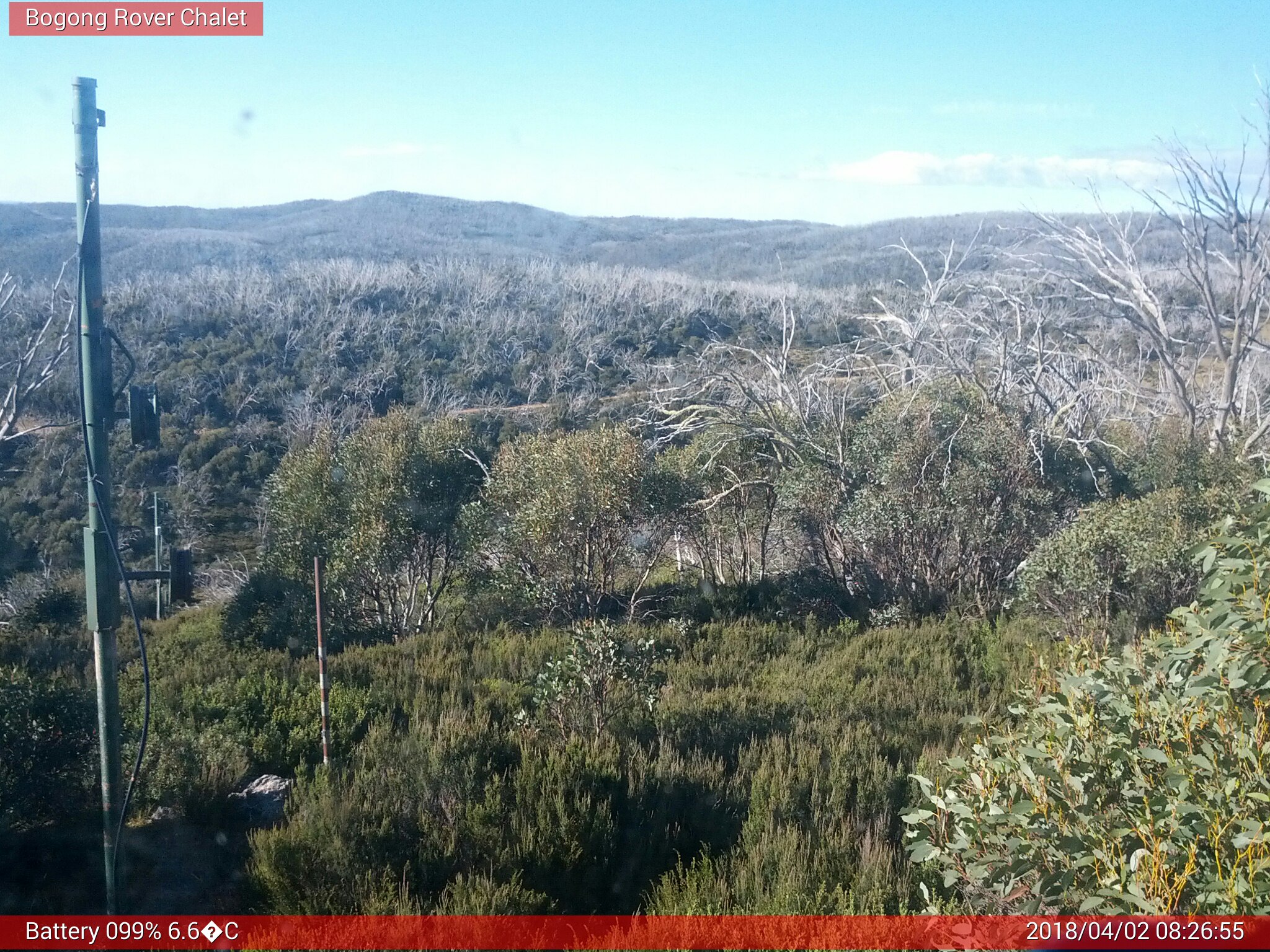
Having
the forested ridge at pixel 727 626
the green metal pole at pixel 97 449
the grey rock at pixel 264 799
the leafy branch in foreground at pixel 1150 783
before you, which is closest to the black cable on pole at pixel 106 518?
the green metal pole at pixel 97 449

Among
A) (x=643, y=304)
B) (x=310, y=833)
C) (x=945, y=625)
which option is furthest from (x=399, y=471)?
(x=643, y=304)

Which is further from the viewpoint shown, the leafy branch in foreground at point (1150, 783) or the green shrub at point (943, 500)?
the green shrub at point (943, 500)

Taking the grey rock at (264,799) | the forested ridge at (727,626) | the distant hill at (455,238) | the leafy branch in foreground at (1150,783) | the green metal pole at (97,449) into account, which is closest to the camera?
the leafy branch in foreground at (1150,783)

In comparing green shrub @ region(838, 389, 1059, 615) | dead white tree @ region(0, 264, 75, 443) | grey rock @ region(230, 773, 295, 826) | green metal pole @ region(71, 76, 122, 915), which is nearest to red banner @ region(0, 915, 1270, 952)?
green metal pole @ region(71, 76, 122, 915)

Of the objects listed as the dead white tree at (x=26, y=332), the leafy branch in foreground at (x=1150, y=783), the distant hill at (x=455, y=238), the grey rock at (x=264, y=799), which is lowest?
the grey rock at (x=264, y=799)

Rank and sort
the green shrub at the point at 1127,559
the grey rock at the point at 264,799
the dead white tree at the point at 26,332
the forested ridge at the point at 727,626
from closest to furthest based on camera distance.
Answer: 1. the forested ridge at the point at 727,626
2. the grey rock at the point at 264,799
3. the green shrub at the point at 1127,559
4. the dead white tree at the point at 26,332

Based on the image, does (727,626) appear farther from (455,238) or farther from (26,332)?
(455,238)

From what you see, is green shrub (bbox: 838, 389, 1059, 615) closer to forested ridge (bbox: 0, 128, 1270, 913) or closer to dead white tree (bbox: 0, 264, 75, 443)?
forested ridge (bbox: 0, 128, 1270, 913)

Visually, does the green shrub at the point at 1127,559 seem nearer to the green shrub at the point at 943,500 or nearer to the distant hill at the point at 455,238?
the green shrub at the point at 943,500
